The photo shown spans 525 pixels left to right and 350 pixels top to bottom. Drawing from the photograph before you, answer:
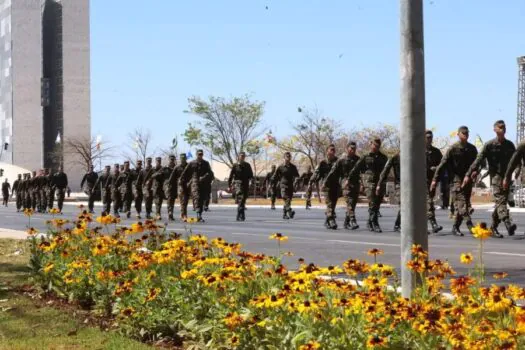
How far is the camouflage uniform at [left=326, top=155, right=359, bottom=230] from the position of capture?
2152 cm

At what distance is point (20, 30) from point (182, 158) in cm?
11723

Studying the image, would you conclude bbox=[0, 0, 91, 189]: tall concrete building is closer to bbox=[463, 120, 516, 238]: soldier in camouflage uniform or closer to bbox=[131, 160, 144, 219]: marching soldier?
bbox=[131, 160, 144, 219]: marching soldier

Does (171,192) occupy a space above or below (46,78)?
below

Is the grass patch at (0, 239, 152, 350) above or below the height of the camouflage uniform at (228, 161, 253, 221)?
below

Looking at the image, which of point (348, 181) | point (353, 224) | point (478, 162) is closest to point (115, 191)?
point (353, 224)

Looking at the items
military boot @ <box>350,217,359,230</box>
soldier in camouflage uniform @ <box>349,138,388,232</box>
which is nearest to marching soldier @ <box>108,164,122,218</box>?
military boot @ <box>350,217,359,230</box>

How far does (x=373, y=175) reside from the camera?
2078cm

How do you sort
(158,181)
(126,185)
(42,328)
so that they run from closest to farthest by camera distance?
1. (42,328)
2. (158,181)
3. (126,185)

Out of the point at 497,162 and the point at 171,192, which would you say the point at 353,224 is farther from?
the point at 171,192

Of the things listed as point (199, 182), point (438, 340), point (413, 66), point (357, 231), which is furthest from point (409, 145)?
point (199, 182)

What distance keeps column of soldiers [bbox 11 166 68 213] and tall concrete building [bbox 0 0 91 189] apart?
9219 centimetres

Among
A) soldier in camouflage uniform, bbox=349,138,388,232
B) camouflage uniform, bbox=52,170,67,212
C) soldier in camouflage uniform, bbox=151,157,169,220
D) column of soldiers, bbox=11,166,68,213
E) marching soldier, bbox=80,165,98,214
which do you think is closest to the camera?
soldier in camouflage uniform, bbox=349,138,388,232

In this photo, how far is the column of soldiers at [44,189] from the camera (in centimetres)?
3881

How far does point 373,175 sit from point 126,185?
13.4 meters
